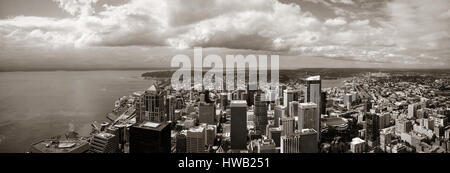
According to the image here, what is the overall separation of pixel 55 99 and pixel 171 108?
108 inches

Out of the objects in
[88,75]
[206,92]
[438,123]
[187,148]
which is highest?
[88,75]

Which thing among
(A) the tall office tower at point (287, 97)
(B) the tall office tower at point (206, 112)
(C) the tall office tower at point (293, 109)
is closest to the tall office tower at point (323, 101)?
(C) the tall office tower at point (293, 109)

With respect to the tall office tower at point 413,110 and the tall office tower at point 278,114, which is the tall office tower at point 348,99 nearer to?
the tall office tower at point 413,110

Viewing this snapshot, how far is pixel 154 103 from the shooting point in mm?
6168

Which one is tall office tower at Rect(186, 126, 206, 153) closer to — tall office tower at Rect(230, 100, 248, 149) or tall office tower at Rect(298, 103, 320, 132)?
tall office tower at Rect(230, 100, 248, 149)

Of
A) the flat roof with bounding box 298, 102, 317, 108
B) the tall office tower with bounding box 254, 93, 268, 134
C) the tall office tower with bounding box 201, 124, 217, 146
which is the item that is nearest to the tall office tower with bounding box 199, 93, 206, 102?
the tall office tower with bounding box 254, 93, 268, 134

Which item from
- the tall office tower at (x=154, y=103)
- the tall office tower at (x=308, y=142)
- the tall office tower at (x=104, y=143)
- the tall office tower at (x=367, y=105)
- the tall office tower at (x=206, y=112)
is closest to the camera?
the tall office tower at (x=308, y=142)

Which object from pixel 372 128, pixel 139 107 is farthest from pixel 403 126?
pixel 139 107

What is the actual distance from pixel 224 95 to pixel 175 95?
1986 millimetres

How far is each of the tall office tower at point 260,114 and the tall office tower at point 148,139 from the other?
11.4 ft

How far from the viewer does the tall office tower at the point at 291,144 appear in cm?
425
